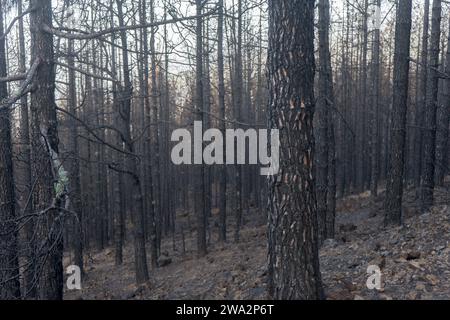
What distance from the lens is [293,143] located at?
4.48 meters

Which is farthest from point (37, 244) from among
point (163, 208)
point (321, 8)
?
point (163, 208)

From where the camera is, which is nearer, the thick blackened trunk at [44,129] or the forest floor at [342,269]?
the thick blackened trunk at [44,129]

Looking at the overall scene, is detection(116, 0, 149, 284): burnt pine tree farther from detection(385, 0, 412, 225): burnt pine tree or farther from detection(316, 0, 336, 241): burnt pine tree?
detection(385, 0, 412, 225): burnt pine tree

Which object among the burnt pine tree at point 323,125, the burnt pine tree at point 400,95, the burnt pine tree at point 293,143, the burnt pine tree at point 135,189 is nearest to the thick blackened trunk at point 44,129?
the burnt pine tree at point 293,143

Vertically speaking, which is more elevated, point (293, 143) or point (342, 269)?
point (293, 143)

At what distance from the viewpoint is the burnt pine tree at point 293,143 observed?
4480 millimetres

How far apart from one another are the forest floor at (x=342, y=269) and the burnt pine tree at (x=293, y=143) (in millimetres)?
1083

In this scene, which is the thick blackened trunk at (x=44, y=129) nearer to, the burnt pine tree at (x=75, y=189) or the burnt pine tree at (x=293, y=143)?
the burnt pine tree at (x=75, y=189)

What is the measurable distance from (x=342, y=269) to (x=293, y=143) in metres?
3.27

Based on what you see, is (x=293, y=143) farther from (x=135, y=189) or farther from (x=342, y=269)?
(x=135, y=189)

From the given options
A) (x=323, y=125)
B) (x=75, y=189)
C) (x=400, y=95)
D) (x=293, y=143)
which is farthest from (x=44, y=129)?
(x=400, y=95)

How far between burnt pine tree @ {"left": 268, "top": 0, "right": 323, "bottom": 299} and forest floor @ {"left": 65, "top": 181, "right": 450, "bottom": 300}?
108 cm

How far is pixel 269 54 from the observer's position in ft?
15.3
